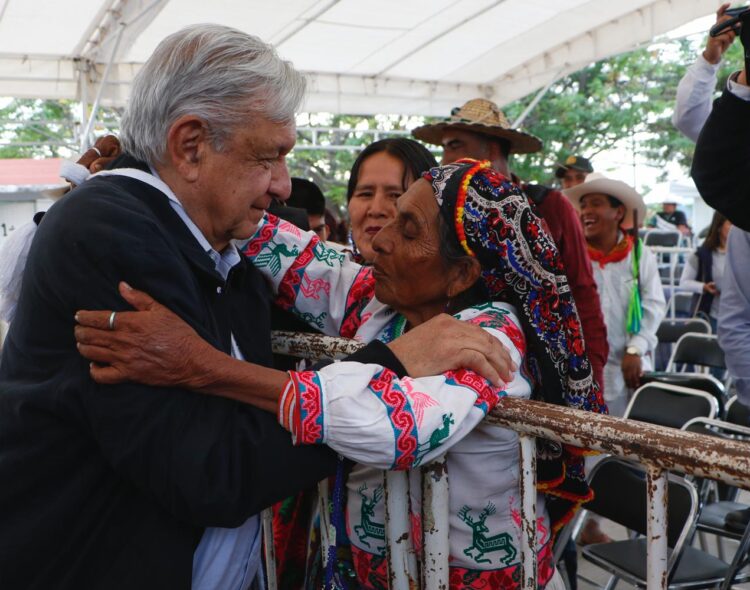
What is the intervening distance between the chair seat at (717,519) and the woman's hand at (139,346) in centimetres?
256

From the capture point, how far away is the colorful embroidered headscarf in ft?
5.36

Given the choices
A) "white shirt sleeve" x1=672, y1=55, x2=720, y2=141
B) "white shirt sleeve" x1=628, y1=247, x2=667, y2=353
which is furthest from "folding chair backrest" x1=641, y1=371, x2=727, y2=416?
"white shirt sleeve" x1=672, y1=55, x2=720, y2=141

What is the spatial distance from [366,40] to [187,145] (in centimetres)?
778

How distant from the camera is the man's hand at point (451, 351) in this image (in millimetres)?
1422

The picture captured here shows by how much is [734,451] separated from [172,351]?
0.85m

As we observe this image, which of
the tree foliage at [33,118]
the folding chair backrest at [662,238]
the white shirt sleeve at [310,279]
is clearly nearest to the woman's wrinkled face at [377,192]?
the white shirt sleeve at [310,279]

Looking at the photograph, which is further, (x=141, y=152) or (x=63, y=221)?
(x=141, y=152)

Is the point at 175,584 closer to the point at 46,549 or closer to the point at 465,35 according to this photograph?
the point at 46,549

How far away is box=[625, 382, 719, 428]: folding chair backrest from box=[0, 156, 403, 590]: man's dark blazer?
2606 millimetres

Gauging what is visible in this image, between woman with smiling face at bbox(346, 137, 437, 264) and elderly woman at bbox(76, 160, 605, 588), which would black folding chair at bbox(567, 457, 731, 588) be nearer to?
elderly woman at bbox(76, 160, 605, 588)

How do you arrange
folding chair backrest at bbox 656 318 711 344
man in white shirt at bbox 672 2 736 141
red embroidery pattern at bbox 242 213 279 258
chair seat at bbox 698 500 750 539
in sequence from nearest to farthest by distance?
red embroidery pattern at bbox 242 213 279 258 → man in white shirt at bbox 672 2 736 141 → chair seat at bbox 698 500 750 539 → folding chair backrest at bbox 656 318 711 344

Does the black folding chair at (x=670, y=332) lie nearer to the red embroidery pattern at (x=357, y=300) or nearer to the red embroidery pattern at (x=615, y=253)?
the red embroidery pattern at (x=615, y=253)

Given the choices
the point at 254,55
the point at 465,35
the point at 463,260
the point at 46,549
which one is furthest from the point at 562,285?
the point at 465,35

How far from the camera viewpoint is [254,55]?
1450 millimetres
